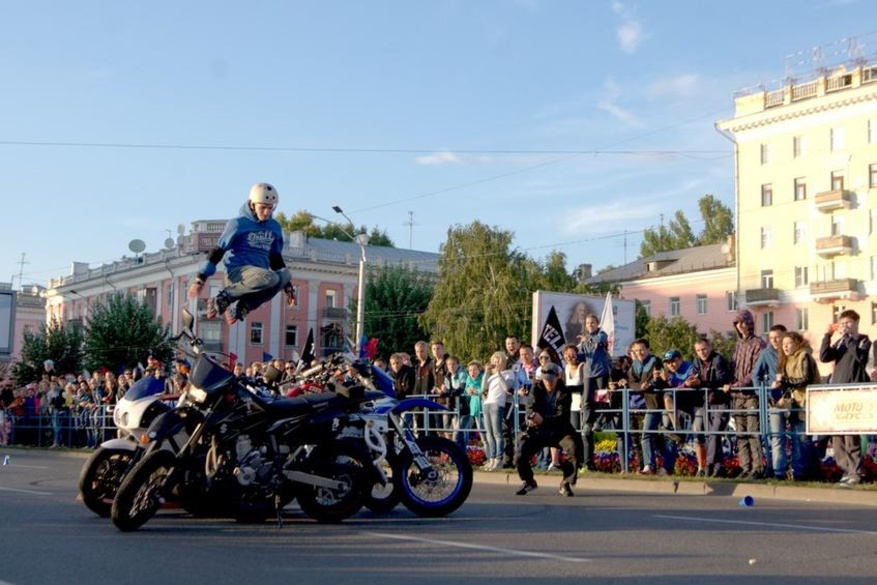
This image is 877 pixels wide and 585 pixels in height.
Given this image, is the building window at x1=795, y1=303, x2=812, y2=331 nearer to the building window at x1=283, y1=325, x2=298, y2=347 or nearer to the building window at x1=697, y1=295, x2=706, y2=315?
the building window at x1=697, y1=295, x2=706, y2=315

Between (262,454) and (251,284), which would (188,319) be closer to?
(262,454)

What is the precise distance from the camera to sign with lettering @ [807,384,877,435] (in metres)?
14.5

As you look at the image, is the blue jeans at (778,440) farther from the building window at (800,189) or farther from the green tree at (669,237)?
the green tree at (669,237)

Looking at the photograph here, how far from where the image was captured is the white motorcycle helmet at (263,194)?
11.5 metres

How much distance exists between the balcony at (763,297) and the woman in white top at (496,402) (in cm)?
6229

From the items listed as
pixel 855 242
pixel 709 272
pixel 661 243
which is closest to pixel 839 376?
pixel 855 242

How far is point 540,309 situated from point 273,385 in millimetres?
19752

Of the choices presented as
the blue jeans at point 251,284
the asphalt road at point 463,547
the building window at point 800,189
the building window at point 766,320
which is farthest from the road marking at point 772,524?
the building window at point 766,320

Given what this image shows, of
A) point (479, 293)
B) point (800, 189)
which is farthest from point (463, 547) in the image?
point (800, 189)

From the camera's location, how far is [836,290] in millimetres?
73438

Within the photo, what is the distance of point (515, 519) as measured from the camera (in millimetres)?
11148

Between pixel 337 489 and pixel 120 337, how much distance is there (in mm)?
→ 61690

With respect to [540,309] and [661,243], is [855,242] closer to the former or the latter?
[661,243]

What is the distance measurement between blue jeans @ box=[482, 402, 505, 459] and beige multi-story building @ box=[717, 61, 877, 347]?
5492 cm
